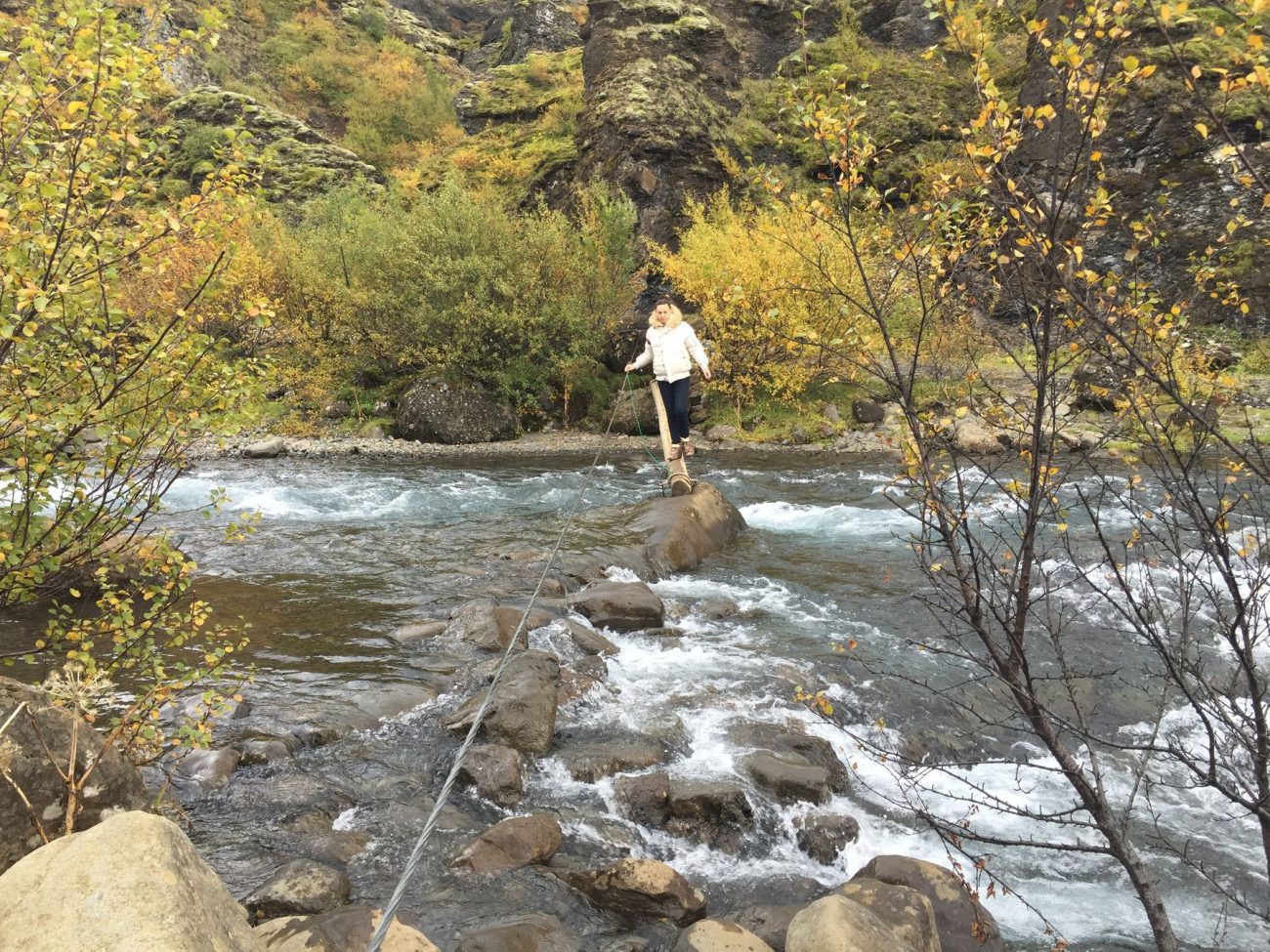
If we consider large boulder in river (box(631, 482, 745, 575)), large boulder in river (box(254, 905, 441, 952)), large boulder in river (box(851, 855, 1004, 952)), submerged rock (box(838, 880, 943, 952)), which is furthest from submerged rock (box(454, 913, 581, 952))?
large boulder in river (box(631, 482, 745, 575))

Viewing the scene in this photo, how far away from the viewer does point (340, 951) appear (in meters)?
3.63

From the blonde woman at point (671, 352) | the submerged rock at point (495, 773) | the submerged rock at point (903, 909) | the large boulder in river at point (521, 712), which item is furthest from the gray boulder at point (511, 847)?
the blonde woman at point (671, 352)

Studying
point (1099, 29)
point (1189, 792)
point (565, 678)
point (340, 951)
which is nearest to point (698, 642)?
point (565, 678)

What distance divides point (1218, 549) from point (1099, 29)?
79.7 inches

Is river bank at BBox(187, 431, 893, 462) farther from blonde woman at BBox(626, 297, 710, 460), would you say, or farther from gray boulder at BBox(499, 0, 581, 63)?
gray boulder at BBox(499, 0, 581, 63)

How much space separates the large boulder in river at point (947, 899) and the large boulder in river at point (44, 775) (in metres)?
4.04

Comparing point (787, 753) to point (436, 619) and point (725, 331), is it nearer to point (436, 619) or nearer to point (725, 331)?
point (436, 619)

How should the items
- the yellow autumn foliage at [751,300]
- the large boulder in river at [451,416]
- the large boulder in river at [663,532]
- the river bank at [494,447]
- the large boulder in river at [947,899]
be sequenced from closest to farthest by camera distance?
the large boulder in river at [947,899] → the large boulder in river at [663,532] → the river bank at [494,447] → the yellow autumn foliage at [751,300] → the large boulder in river at [451,416]

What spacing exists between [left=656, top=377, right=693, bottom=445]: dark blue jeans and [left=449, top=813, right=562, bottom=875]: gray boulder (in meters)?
7.28

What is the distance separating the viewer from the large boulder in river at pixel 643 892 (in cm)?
444

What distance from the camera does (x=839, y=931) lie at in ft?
12.2

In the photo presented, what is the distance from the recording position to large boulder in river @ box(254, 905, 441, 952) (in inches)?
144

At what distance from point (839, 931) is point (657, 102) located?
3874cm

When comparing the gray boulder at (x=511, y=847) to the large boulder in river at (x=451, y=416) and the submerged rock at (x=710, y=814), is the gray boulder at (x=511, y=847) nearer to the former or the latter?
the submerged rock at (x=710, y=814)
